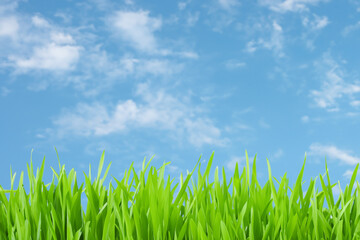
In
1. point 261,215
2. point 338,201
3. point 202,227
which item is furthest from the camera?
point 338,201

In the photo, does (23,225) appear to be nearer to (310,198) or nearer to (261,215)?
(261,215)

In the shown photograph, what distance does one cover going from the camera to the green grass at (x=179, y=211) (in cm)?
274

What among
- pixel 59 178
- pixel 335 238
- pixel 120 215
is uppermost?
pixel 59 178

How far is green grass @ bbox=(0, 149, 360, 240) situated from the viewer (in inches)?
108

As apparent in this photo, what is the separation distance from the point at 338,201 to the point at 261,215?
0.57 meters

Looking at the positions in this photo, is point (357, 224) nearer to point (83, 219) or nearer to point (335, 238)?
point (335, 238)

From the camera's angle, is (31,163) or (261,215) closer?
(261,215)

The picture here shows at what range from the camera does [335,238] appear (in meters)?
2.90

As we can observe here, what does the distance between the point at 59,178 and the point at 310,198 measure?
1641 millimetres

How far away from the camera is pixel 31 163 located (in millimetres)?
3184

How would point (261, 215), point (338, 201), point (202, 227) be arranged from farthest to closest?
point (338, 201) < point (261, 215) < point (202, 227)

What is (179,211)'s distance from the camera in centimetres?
291

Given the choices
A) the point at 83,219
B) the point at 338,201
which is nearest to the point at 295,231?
the point at 338,201

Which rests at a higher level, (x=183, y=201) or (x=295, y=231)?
(x=183, y=201)
